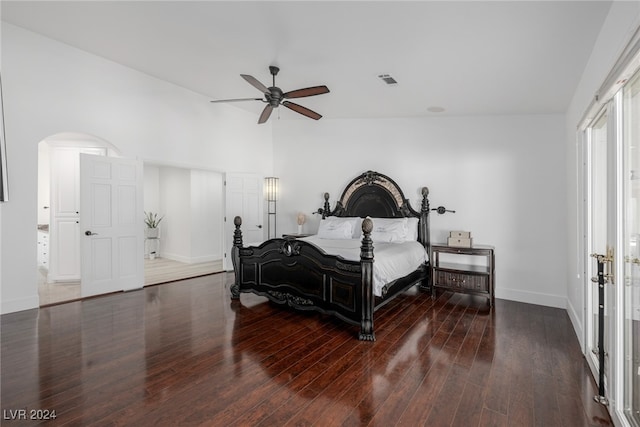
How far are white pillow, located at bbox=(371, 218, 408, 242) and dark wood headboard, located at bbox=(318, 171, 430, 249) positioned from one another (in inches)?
13.4

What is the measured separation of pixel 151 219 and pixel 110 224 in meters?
3.54

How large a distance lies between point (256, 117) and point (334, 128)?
1.77 m

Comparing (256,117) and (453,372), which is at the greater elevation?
(256,117)

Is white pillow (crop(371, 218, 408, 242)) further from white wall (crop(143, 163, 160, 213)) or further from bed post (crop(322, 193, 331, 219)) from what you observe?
white wall (crop(143, 163, 160, 213))

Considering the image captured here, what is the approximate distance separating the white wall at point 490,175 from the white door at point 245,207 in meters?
1.64

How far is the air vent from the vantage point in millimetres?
4188

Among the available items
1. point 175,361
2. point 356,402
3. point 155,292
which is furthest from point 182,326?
point 356,402

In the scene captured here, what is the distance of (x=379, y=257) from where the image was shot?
12.3 feet

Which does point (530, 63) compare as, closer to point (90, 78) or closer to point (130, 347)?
point (130, 347)

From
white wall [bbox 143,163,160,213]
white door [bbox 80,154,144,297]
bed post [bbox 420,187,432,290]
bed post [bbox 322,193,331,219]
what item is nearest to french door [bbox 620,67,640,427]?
bed post [bbox 420,187,432,290]

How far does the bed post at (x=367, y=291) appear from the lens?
3.28 m

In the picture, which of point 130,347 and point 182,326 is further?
point 182,326

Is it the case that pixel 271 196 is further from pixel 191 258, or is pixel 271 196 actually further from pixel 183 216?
pixel 191 258

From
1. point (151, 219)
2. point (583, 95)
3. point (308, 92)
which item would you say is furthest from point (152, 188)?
point (583, 95)
